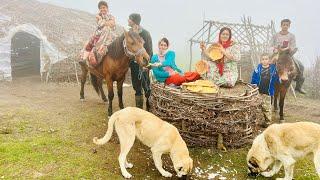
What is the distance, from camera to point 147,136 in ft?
22.4

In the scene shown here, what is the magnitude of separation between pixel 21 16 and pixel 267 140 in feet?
41.6

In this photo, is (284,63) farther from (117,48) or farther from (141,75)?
(117,48)

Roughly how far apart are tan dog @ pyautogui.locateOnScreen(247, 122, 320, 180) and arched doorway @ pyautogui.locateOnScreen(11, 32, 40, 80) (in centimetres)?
1187

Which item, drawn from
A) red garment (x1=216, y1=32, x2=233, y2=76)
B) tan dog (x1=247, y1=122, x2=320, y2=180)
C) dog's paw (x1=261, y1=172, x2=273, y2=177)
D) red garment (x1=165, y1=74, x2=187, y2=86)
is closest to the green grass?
dog's paw (x1=261, y1=172, x2=273, y2=177)

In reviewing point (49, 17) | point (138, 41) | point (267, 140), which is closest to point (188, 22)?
point (49, 17)

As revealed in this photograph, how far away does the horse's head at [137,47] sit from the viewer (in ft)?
29.9

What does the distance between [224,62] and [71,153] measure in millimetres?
3801

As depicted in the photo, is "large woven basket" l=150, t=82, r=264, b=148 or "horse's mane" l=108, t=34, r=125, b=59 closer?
"large woven basket" l=150, t=82, r=264, b=148

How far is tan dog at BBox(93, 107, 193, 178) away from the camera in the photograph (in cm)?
668

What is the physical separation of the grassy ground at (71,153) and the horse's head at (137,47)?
179 cm

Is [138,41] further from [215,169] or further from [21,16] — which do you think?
[21,16]

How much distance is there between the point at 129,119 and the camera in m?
6.77

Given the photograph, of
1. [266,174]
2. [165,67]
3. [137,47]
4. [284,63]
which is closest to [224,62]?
[165,67]

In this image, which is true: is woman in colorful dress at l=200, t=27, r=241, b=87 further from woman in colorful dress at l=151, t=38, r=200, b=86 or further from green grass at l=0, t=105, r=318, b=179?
green grass at l=0, t=105, r=318, b=179
